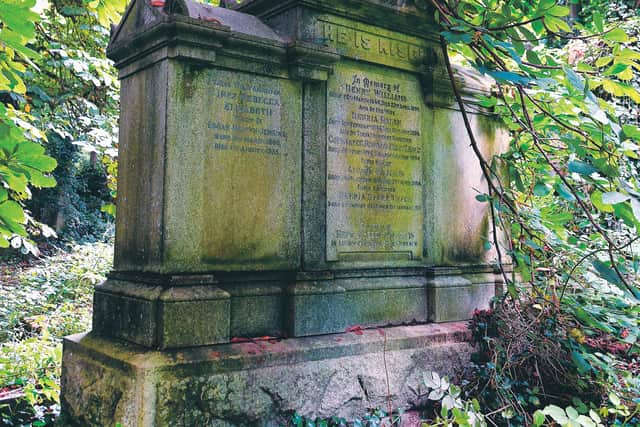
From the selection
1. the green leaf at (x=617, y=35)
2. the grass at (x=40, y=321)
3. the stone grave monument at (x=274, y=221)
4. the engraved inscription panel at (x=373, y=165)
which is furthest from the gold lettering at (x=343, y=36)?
the grass at (x=40, y=321)

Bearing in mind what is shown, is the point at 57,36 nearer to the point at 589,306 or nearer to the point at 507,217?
the point at 507,217

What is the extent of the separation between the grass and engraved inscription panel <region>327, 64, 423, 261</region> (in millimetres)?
2519

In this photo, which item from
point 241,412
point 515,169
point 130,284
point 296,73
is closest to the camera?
point 241,412

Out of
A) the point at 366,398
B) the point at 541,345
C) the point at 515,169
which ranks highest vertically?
the point at 515,169

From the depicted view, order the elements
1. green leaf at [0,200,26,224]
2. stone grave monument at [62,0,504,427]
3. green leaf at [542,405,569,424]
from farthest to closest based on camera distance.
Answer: stone grave monument at [62,0,504,427]
green leaf at [542,405,569,424]
green leaf at [0,200,26,224]

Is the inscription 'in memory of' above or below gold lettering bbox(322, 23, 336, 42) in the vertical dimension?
below

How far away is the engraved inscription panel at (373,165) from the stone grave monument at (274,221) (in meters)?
0.01

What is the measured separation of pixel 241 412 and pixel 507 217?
2.63m

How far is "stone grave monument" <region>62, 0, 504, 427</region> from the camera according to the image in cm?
322

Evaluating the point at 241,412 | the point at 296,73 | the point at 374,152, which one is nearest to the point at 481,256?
the point at 374,152

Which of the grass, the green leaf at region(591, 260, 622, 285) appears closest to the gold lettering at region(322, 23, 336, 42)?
the green leaf at region(591, 260, 622, 285)

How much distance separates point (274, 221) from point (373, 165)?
3.25 ft

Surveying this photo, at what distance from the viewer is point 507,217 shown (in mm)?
4484

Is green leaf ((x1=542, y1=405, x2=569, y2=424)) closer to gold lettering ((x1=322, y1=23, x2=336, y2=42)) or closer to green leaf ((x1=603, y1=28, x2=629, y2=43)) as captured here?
green leaf ((x1=603, y1=28, x2=629, y2=43))
